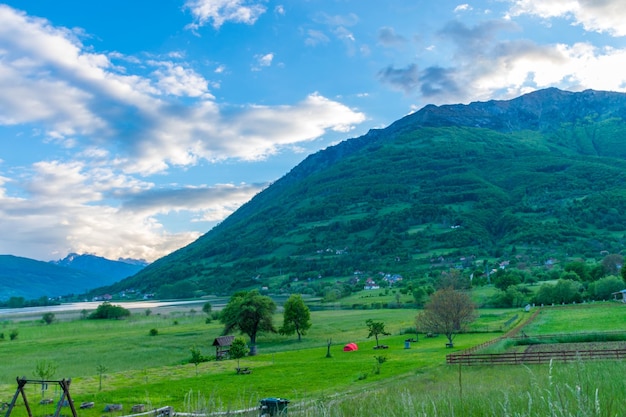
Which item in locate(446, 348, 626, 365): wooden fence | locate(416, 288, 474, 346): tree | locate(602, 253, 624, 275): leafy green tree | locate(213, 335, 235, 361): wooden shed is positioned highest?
locate(602, 253, 624, 275): leafy green tree

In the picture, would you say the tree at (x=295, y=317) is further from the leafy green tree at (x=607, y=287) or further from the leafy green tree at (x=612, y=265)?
the leafy green tree at (x=612, y=265)

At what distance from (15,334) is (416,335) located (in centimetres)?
6242

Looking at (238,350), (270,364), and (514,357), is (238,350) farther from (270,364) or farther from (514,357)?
(514,357)

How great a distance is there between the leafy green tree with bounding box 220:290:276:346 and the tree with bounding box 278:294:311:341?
2.34 metres

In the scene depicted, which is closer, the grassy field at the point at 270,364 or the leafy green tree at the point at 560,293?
the grassy field at the point at 270,364

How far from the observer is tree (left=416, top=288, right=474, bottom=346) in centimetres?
5150

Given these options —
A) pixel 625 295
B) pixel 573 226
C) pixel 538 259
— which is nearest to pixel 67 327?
pixel 625 295

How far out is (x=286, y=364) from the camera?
145 feet

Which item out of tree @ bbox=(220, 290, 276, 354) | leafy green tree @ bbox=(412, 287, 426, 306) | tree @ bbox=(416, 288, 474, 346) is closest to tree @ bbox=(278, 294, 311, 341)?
tree @ bbox=(220, 290, 276, 354)

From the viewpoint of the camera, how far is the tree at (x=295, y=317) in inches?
2584

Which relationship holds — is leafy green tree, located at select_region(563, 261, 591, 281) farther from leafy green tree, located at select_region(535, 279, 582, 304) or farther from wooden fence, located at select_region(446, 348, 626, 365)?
wooden fence, located at select_region(446, 348, 626, 365)

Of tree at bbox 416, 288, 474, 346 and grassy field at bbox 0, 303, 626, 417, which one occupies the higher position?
tree at bbox 416, 288, 474, 346

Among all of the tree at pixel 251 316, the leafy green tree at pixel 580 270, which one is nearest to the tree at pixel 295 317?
the tree at pixel 251 316

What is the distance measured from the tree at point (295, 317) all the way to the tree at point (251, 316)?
2339 mm
